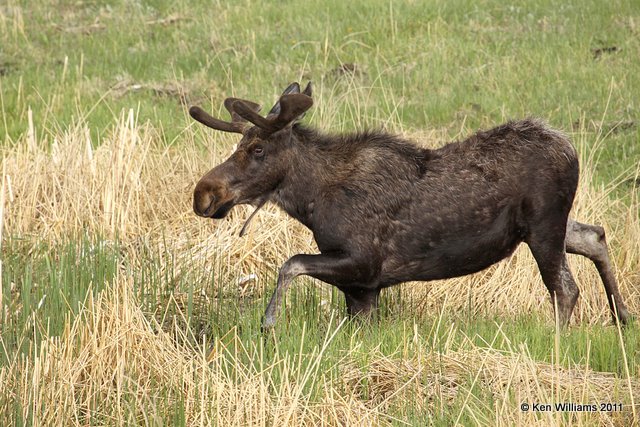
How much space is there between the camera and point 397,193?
8406mm

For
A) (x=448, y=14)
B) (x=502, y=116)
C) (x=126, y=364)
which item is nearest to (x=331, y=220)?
(x=126, y=364)

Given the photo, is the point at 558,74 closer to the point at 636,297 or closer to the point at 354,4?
the point at 354,4

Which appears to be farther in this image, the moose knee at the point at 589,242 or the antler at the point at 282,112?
the moose knee at the point at 589,242

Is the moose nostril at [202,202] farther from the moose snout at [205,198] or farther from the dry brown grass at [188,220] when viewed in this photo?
the dry brown grass at [188,220]

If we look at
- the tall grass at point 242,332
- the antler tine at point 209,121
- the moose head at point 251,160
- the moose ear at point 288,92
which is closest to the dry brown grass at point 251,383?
the tall grass at point 242,332

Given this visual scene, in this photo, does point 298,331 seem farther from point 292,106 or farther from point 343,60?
point 343,60

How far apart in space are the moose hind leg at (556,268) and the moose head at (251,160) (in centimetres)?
181

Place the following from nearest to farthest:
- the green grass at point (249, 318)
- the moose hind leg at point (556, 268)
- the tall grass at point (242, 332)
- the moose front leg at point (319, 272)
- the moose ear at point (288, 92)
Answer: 1. the tall grass at point (242, 332)
2. the green grass at point (249, 318)
3. the moose front leg at point (319, 272)
4. the moose ear at point (288, 92)
5. the moose hind leg at point (556, 268)

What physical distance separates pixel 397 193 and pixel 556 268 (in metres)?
1.25

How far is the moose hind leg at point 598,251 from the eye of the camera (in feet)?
29.5

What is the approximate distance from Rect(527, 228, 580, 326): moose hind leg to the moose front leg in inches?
47.4

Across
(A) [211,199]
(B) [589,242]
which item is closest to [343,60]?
(B) [589,242]

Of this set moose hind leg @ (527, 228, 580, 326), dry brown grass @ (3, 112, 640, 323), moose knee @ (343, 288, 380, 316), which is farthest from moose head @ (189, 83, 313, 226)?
moose hind leg @ (527, 228, 580, 326)

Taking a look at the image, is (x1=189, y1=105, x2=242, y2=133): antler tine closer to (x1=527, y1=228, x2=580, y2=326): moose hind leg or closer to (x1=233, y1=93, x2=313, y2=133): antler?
(x1=233, y1=93, x2=313, y2=133): antler
